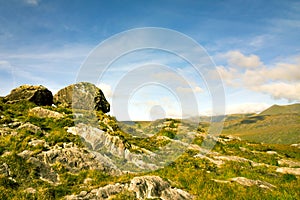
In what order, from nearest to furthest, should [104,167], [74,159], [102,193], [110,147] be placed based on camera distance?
[102,193] → [74,159] → [104,167] → [110,147]

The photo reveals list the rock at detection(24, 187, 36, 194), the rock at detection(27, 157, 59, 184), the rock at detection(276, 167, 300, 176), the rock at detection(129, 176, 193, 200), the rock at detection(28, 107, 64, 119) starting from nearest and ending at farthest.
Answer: the rock at detection(129, 176, 193, 200) < the rock at detection(24, 187, 36, 194) < the rock at detection(27, 157, 59, 184) < the rock at detection(276, 167, 300, 176) < the rock at detection(28, 107, 64, 119)

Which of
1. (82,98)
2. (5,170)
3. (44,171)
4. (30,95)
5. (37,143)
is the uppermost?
(30,95)

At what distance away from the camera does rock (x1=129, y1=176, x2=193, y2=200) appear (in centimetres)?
1366

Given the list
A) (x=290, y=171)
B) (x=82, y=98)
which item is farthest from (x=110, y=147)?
(x=290, y=171)

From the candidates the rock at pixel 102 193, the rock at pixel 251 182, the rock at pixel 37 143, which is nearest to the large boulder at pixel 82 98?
the rock at pixel 37 143

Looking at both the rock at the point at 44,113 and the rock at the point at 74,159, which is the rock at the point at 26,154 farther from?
the rock at the point at 44,113

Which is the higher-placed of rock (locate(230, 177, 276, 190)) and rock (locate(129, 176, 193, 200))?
rock (locate(129, 176, 193, 200))

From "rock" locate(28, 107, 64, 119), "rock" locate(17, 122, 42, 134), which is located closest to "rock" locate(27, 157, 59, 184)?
"rock" locate(17, 122, 42, 134)

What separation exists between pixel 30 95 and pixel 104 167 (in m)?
20.8

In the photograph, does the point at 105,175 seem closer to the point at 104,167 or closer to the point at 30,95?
the point at 104,167

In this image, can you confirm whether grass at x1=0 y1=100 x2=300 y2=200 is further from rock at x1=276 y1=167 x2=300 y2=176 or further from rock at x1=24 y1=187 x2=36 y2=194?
rock at x1=276 y1=167 x2=300 y2=176

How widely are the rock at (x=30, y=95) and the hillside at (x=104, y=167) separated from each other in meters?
2.05

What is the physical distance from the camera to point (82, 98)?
37.2 meters

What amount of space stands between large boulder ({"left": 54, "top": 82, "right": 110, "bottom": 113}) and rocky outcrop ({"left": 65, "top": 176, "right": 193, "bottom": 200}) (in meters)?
23.3
